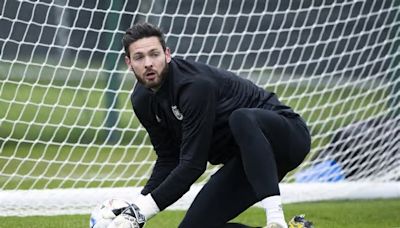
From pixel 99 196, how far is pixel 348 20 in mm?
2307

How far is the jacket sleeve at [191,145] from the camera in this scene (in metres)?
3.91

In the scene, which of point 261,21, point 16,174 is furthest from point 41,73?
point 261,21

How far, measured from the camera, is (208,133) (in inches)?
154

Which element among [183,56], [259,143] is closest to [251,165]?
[259,143]

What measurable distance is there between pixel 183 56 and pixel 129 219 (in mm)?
3051

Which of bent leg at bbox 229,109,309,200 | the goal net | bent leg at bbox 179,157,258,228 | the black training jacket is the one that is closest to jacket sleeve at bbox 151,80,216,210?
the black training jacket

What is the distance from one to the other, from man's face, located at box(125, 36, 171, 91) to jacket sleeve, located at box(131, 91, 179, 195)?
0.20 m

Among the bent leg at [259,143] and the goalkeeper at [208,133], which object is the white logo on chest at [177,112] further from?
the bent leg at [259,143]

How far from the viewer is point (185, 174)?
391cm

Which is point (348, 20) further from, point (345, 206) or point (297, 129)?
point (297, 129)

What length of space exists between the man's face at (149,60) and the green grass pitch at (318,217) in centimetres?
190

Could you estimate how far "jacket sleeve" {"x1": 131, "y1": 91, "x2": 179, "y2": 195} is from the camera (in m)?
4.19

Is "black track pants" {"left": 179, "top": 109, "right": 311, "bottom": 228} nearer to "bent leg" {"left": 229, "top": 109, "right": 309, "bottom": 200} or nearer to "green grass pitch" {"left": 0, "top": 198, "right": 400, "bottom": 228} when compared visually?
"bent leg" {"left": 229, "top": 109, "right": 309, "bottom": 200}

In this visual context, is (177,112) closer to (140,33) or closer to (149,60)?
(149,60)
